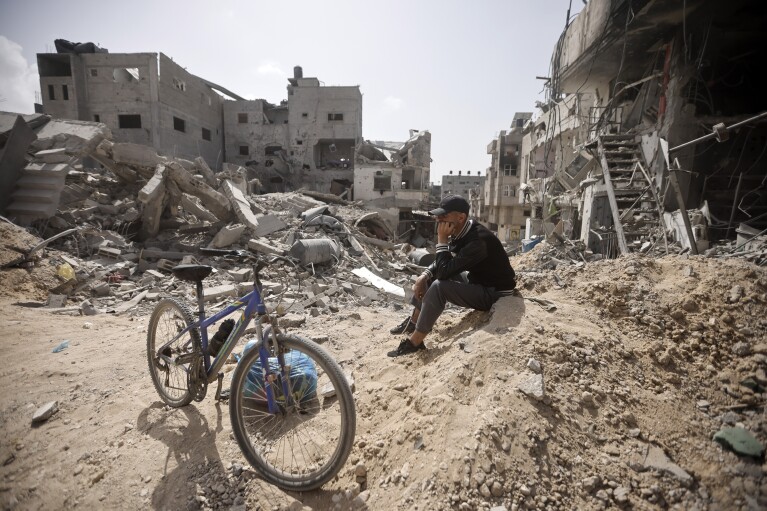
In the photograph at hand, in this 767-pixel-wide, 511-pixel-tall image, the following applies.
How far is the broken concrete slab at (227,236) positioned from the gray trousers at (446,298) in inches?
265

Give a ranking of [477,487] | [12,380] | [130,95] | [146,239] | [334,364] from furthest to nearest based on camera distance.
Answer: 1. [130,95]
2. [146,239]
3. [12,380]
4. [334,364]
5. [477,487]

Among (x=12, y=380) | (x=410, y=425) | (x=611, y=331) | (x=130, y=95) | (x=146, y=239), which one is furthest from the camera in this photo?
(x=130, y=95)

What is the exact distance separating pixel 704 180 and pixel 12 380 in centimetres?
1203

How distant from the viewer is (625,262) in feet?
13.0

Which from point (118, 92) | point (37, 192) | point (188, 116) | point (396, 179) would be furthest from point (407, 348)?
point (188, 116)

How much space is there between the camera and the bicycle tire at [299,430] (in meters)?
1.97

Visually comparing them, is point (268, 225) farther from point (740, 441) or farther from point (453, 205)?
point (740, 441)

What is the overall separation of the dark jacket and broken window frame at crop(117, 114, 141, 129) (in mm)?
Answer: 28169

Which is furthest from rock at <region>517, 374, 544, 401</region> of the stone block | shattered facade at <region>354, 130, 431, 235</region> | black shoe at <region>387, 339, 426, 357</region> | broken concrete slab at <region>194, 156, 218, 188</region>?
shattered facade at <region>354, 130, 431, 235</region>

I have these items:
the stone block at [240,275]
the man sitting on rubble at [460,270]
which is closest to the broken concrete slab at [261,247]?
the stone block at [240,275]

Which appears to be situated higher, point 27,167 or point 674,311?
point 27,167

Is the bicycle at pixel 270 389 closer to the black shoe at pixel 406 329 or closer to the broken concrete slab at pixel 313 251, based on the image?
the black shoe at pixel 406 329

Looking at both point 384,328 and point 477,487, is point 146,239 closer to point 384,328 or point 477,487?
point 384,328

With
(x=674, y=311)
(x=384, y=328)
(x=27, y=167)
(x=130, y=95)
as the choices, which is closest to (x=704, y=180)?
(x=674, y=311)
